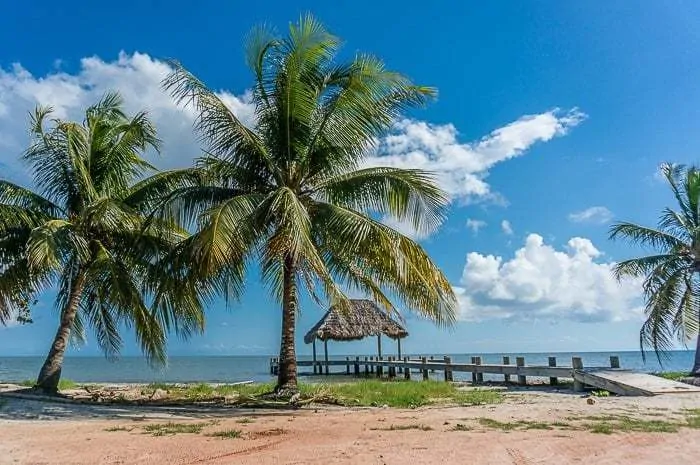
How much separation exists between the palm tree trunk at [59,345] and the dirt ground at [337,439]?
9.47 feet

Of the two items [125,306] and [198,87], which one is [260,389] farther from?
[198,87]

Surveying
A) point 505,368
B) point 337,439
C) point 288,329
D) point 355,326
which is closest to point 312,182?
point 288,329

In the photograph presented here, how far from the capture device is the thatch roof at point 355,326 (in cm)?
2973

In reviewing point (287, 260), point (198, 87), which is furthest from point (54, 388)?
point (198, 87)

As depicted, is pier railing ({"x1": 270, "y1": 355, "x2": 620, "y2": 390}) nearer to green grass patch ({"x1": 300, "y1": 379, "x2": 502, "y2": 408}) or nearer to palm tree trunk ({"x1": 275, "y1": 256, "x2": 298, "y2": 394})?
green grass patch ({"x1": 300, "y1": 379, "x2": 502, "y2": 408})

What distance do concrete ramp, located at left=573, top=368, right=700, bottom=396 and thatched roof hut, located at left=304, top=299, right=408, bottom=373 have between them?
14280 millimetres

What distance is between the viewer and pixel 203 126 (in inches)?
495

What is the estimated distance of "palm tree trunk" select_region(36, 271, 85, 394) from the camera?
13.7 metres

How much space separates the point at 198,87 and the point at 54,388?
7.91 metres

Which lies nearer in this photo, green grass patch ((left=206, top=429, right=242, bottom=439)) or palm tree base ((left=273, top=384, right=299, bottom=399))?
green grass patch ((left=206, top=429, right=242, bottom=439))

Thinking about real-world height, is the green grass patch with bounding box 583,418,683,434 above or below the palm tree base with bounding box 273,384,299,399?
below

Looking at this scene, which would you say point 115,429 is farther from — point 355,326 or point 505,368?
point 355,326

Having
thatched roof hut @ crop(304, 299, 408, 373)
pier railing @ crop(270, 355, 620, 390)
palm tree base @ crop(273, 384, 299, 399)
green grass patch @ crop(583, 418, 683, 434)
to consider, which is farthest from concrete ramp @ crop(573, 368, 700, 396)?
thatched roof hut @ crop(304, 299, 408, 373)

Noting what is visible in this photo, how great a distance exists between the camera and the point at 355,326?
30.0 metres
